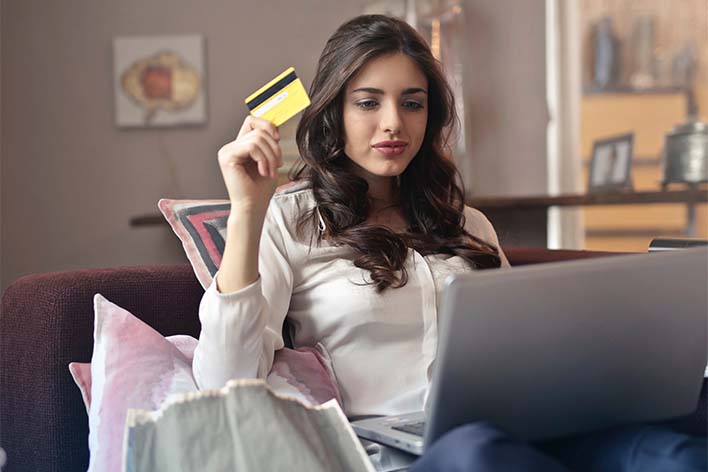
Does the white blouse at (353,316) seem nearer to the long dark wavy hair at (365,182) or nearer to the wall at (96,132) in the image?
the long dark wavy hair at (365,182)

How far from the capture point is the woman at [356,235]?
54.4 inches

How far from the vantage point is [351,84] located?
1762mm

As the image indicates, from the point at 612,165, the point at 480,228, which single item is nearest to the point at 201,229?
the point at 480,228

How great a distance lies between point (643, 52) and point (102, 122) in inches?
116

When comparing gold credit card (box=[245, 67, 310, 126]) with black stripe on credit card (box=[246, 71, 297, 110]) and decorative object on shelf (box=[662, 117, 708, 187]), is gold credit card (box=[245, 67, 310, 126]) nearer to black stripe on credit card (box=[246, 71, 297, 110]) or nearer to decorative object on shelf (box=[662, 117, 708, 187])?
black stripe on credit card (box=[246, 71, 297, 110])

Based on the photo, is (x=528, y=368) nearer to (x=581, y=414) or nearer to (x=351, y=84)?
(x=581, y=414)

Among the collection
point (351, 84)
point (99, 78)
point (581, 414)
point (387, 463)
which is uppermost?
point (99, 78)

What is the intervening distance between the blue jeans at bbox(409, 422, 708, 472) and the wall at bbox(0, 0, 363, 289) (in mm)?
2894

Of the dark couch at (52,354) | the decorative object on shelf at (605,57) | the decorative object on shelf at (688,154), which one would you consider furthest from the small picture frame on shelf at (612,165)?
the dark couch at (52,354)

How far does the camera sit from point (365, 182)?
1.82m

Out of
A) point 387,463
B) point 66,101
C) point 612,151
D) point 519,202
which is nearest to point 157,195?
point 66,101

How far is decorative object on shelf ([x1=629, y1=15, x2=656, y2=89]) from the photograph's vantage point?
Answer: 505 cm

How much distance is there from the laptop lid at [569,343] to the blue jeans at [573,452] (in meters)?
0.03

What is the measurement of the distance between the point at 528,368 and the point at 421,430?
285 mm
